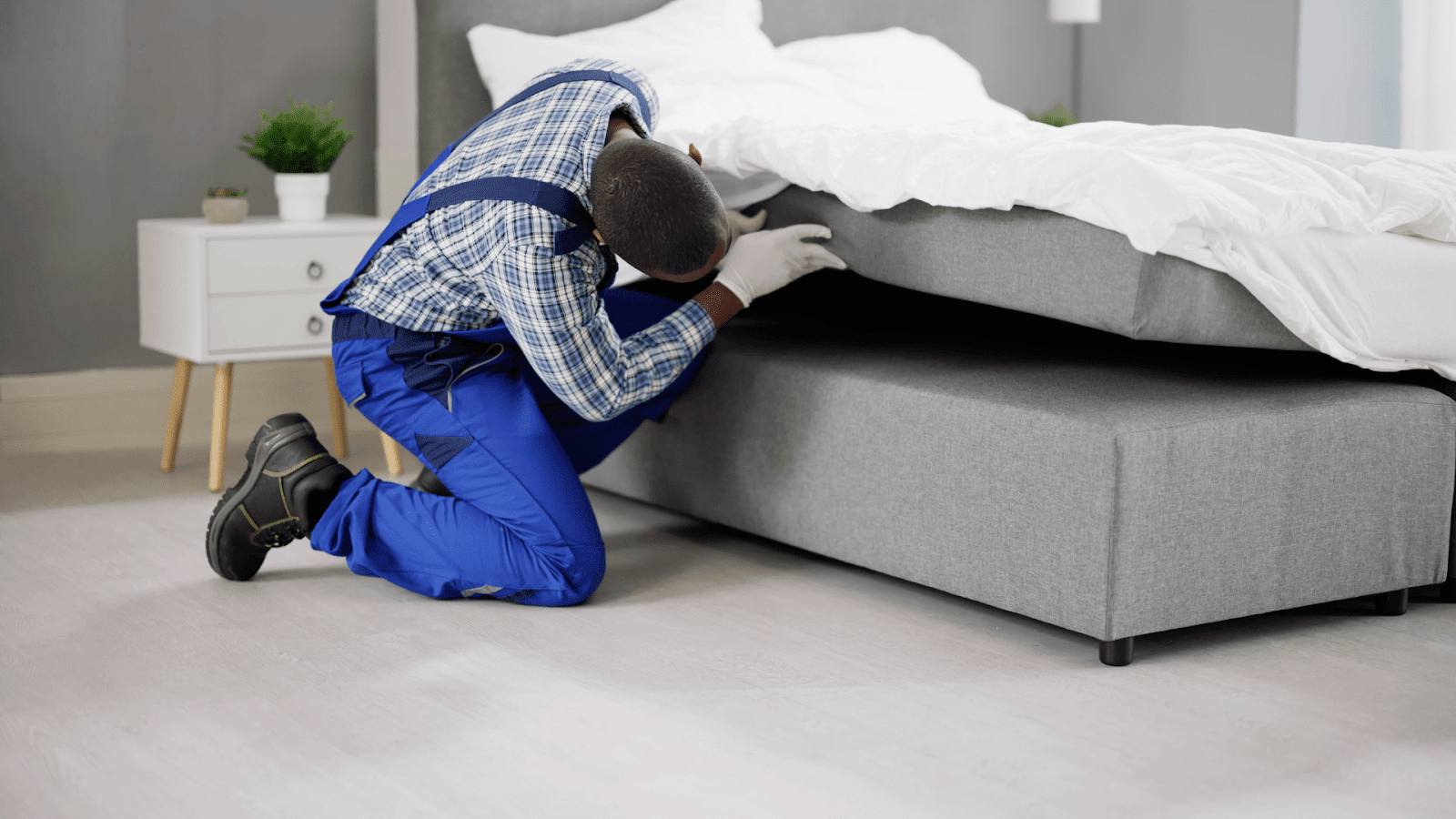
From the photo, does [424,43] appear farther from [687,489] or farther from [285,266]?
[687,489]

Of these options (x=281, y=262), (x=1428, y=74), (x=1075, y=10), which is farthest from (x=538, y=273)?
(x=1428, y=74)

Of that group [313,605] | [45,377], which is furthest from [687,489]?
[45,377]

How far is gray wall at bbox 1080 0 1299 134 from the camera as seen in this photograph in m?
4.05

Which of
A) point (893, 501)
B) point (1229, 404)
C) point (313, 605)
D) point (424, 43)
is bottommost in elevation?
point (313, 605)

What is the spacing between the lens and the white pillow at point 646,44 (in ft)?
10.5

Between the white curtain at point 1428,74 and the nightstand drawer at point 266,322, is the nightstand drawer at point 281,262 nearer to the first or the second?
the nightstand drawer at point 266,322

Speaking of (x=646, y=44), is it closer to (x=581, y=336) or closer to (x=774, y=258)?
(x=774, y=258)

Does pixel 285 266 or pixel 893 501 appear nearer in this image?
pixel 893 501

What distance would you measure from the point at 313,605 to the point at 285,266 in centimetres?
104

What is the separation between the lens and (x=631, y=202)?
1.82m

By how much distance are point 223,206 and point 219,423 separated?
0.46 m

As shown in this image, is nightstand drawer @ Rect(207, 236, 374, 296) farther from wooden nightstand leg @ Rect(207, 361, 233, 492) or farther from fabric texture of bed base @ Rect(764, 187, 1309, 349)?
fabric texture of bed base @ Rect(764, 187, 1309, 349)

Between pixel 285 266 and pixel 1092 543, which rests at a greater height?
pixel 285 266

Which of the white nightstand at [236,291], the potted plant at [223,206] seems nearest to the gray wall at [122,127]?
the white nightstand at [236,291]
